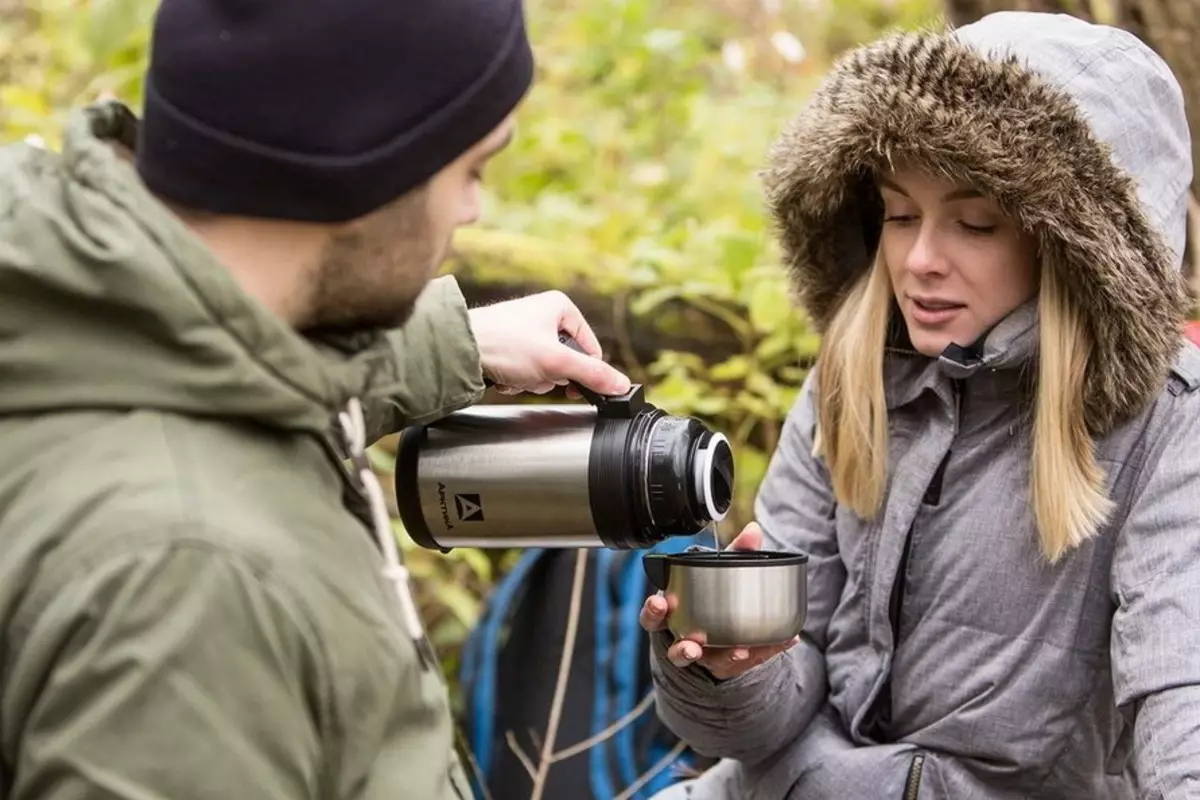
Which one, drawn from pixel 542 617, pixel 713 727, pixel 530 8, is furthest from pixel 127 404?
pixel 530 8

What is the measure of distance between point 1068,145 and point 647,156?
3.20 m

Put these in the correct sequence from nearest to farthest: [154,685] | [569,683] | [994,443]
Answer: [154,685] < [994,443] < [569,683]

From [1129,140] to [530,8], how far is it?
434 cm

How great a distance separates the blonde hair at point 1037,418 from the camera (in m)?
1.91

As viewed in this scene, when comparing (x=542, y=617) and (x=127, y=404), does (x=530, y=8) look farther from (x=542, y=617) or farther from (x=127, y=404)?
(x=127, y=404)

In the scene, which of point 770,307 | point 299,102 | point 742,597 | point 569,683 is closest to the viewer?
point 299,102

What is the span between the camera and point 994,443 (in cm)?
204

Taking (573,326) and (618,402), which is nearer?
(618,402)

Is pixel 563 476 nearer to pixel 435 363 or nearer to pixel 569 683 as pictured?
pixel 435 363

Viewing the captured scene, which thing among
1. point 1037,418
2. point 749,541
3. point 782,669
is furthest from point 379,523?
point 1037,418

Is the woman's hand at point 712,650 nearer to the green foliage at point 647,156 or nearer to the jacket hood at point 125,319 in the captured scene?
the green foliage at point 647,156

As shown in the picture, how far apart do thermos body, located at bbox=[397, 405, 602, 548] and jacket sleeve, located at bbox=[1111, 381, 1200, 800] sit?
26.7 inches

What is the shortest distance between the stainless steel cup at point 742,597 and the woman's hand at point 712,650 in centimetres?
2

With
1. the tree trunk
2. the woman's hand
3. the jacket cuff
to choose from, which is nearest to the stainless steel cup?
the woman's hand
